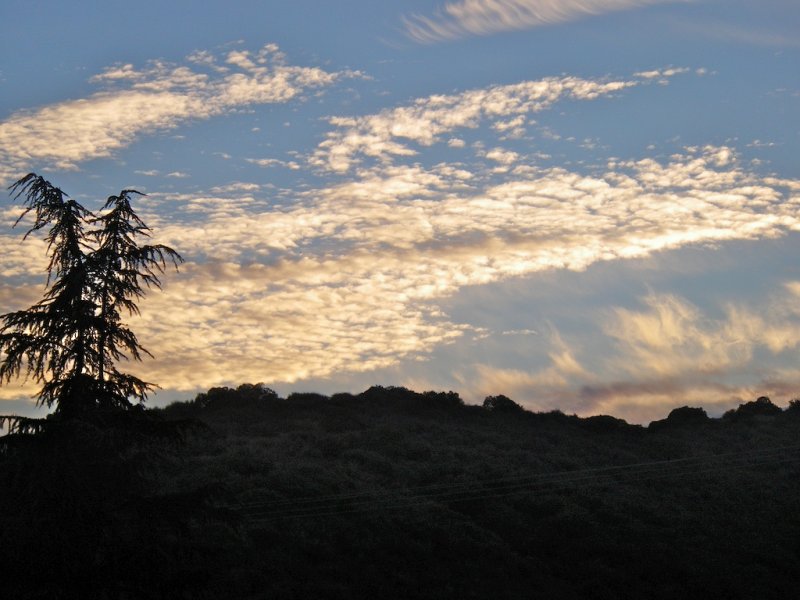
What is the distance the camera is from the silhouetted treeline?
594 inches

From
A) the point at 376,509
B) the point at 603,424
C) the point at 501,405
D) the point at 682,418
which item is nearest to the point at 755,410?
the point at 682,418

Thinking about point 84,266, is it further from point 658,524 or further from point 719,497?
point 719,497

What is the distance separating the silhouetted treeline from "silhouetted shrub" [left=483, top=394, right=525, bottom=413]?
538cm

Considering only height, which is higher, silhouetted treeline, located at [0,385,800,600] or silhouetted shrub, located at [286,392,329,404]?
silhouetted shrub, located at [286,392,329,404]

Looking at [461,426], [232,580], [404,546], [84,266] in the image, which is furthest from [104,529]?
[461,426]

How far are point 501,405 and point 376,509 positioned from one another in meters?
37.8

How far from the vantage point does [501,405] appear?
7562 centimetres

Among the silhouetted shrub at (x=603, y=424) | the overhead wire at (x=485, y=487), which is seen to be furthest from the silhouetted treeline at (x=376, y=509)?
the silhouetted shrub at (x=603, y=424)

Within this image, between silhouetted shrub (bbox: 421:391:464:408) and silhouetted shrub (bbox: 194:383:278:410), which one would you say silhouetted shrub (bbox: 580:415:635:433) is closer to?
silhouetted shrub (bbox: 421:391:464:408)

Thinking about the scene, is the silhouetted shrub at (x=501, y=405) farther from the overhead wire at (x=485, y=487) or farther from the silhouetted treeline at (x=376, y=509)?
the overhead wire at (x=485, y=487)

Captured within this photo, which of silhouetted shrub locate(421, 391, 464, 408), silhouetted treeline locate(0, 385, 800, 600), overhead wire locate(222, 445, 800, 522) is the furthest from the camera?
silhouetted shrub locate(421, 391, 464, 408)

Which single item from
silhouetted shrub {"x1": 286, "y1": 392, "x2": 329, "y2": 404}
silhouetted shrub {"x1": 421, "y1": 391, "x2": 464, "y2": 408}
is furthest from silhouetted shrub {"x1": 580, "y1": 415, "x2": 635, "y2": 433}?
silhouetted shrub {"x1": 286, "y1": 392, "x2": 329, "y2": 404}

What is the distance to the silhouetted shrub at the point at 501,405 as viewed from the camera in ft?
246

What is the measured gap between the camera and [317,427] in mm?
60688
